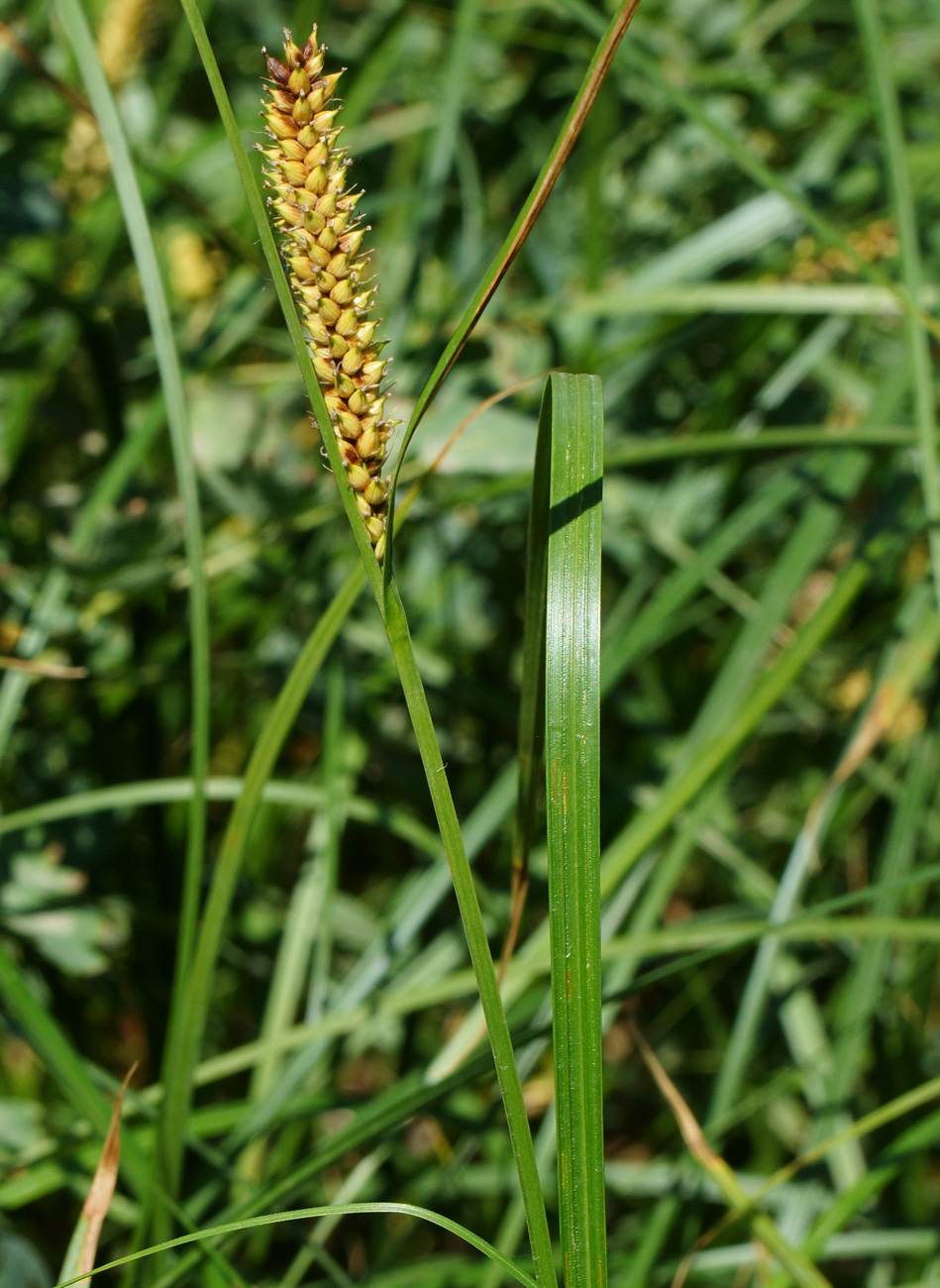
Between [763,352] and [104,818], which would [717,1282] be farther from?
[763,352]

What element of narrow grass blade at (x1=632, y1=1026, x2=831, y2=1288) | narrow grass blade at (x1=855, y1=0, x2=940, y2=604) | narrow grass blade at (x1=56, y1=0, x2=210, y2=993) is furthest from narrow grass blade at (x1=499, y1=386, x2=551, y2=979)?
narrow grass blade at (x1=855, y1=0, x2=940, y2=604)

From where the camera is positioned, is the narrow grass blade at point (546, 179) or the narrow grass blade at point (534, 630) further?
the narrow grass blade at point (534, 630)

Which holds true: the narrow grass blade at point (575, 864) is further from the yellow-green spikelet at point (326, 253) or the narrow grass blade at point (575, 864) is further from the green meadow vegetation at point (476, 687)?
the yellow-green spikelet at point (326, 253)

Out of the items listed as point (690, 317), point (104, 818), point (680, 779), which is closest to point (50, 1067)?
point (104, 818)

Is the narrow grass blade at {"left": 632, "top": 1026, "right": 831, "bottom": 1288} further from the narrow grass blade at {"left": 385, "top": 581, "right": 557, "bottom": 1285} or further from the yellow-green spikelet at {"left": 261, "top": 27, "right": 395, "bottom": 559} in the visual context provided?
the yellow-green spikelet at {"left": 261, "top": 27, "right": 395, "bottom": 559}

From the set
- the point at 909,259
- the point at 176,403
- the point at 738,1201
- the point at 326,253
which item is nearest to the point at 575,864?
the point at 326,253

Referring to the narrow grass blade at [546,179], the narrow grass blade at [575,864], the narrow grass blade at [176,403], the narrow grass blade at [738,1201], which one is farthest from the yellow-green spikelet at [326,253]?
the narrow grass blade at [738,1201]
